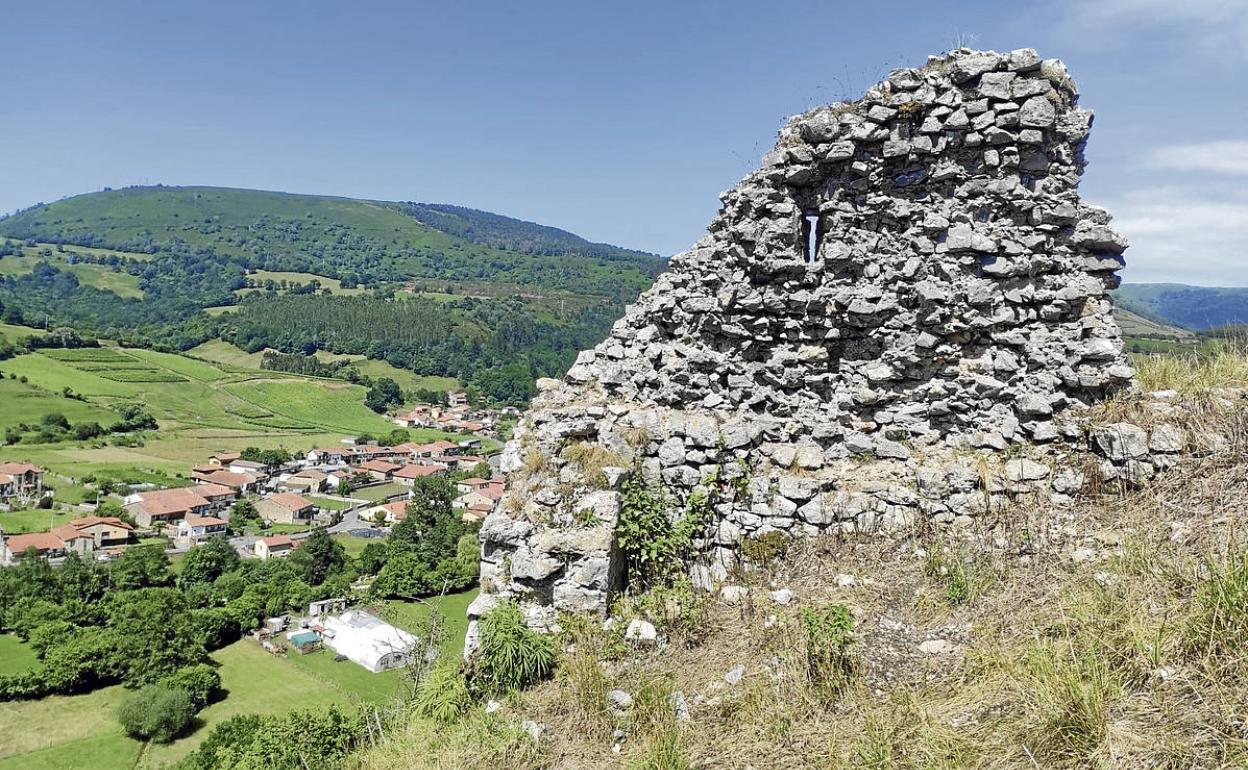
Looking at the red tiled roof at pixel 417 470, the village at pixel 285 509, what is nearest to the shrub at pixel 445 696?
the village at pixel 285 509

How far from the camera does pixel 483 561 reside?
726 centimetres

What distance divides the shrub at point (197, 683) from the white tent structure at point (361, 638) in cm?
600

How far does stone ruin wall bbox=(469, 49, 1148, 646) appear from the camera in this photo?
23.0ft

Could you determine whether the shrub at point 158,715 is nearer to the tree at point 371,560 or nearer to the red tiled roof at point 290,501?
the tree at point 371,560

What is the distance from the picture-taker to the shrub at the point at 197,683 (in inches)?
1229

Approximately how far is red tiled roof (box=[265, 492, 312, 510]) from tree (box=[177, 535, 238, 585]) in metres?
18.1

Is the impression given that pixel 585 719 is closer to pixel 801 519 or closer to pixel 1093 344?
pixel 801 519

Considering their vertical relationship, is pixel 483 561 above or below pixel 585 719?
above

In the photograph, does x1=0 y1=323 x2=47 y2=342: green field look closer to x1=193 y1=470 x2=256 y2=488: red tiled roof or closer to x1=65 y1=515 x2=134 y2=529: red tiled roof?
x1=193 y1=470 x2=256 y2=488: red tiled roof

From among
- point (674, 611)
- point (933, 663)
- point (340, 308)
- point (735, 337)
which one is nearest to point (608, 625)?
point (674, 611)

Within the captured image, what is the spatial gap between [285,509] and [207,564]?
21430 millimetres

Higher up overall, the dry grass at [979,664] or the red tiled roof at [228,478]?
the dry grass at [979,664]

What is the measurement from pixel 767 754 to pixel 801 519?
9.05 feet

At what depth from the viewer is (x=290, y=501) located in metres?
71.3
